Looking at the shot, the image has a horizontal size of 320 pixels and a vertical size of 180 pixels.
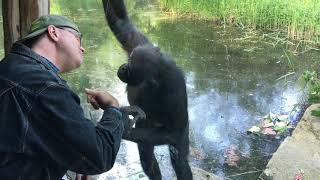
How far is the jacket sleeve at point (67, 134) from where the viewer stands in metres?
1.43

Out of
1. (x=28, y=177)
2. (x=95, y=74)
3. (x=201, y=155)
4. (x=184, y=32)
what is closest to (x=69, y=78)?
(x=95, y=74)

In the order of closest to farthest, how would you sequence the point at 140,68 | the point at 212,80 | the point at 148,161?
the point at 140,68 → the point at 148,161 → the point at 212,80

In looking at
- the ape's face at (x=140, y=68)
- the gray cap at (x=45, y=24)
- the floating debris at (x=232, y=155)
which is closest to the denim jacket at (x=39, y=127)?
the gray cap at (x=45, y=24)

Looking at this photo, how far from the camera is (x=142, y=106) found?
9.20ft

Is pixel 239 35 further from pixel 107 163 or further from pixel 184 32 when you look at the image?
pixel 107 163

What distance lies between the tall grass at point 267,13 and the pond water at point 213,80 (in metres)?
0.26

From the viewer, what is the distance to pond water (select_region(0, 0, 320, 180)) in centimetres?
417

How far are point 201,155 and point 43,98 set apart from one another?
2.98m

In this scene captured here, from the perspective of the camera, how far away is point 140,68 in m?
2.65

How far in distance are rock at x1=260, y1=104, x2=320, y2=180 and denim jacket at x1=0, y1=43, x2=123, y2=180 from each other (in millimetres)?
2323

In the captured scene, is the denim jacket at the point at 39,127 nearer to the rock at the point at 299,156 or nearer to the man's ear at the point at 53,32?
the man's ear at the point at 53,32

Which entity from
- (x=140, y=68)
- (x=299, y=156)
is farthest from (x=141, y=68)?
(x=299, y=156)

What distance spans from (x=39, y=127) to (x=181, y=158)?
69.1 inches

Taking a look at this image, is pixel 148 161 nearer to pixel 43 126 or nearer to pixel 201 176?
pixel 201 176
